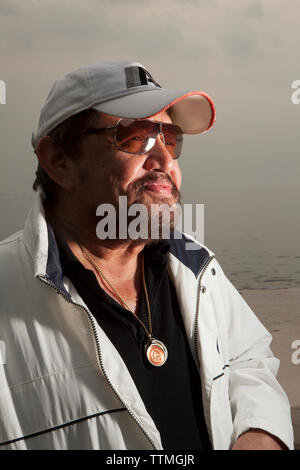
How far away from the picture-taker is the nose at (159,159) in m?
1.86

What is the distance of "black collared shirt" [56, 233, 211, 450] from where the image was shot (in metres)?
1.66

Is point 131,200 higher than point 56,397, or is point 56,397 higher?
point 131,200

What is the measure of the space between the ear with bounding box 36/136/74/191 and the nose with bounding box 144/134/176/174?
0.90 feet

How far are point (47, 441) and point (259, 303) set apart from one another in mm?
6118

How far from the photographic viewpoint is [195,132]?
203 cm

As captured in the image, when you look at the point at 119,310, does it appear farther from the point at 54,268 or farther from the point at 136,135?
the point at 136,135

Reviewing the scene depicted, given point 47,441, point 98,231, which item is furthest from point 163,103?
point 47,441

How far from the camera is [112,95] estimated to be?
1.78 meters

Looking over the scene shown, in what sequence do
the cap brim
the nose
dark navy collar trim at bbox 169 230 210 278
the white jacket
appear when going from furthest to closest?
dark navy collar trim at bbox 169 230 210 278
the nose
the cap brim
the white jacket

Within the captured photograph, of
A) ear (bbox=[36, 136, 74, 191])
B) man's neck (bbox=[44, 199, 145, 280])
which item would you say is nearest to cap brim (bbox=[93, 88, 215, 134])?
ear (bbox=[36, 136, 74, 191])

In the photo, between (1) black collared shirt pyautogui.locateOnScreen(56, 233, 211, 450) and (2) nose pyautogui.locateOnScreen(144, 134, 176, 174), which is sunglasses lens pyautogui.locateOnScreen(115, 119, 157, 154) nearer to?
(2) nose pyautogui.locateOnScreen(144, 134, 176, 174)

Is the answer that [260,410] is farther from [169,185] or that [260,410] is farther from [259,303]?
[259,303]

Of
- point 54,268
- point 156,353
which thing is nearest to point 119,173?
point 54,268

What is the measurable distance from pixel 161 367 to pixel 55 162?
30.4 inches
